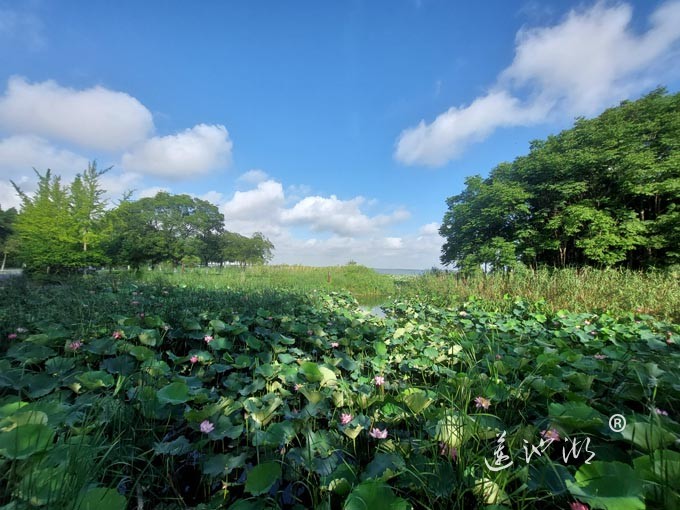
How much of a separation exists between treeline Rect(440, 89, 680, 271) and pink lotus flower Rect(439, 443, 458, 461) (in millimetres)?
14710

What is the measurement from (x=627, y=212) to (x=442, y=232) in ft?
29.9

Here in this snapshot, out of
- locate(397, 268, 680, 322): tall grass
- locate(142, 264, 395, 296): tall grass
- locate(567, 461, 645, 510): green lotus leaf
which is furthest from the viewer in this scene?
locate(142, 264, 395, 296): tall grass

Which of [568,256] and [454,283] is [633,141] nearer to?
[568,256]

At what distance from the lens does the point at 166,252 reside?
24.6 m

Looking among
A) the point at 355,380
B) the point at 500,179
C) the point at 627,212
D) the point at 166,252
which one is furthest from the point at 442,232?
the point at 166,252

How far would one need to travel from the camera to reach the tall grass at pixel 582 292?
5883 millimetres

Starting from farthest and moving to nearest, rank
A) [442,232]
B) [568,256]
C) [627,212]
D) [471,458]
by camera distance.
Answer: [442,232] < [568,256] < [627,212] < [471,458]

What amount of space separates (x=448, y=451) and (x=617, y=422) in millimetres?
688

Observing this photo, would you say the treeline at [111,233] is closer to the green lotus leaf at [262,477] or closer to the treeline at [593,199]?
the green lotus leaf at [262,477]

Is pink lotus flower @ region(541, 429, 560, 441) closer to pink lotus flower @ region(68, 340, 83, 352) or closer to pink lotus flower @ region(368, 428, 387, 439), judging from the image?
pink lotus flower @ region(368, 428, 387, 439)

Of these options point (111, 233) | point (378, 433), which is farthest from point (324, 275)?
point (378, 433)

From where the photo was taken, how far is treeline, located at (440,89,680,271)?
11.6 m

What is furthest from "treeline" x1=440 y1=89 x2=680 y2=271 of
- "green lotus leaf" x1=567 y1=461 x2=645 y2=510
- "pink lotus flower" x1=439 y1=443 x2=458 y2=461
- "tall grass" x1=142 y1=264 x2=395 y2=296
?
"green lotus leaf" x1=567 y1=461 x2=645 y2=510

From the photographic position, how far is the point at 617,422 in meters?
1.08
